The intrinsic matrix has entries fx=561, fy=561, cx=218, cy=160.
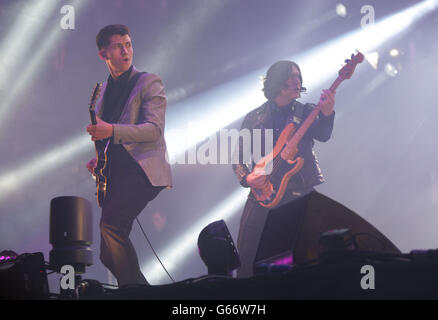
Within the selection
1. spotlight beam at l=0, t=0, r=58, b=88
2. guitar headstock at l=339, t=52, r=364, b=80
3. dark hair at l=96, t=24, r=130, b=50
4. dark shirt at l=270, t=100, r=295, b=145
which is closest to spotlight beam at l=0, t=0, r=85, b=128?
spotlight beam at l=0, t=0, r=58, b=88

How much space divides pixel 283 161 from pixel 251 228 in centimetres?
51

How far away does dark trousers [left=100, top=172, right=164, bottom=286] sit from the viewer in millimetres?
2887

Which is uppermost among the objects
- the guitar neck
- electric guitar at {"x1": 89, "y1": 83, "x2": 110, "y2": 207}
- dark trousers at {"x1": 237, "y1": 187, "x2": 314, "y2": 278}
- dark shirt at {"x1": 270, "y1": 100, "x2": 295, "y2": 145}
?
dark shirt at {"x1": 270, "y1": 100, "x2": 295, "y2": 145}

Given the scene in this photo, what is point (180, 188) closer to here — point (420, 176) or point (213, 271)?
point (420, 176)

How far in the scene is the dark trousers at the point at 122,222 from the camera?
2887 millimetres

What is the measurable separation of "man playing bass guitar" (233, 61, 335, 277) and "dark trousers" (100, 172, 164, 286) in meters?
0.86

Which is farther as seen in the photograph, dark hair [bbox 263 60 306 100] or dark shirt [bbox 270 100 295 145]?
dark hair [bbox 263 60 306 100]

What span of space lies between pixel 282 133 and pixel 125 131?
1.35 meters

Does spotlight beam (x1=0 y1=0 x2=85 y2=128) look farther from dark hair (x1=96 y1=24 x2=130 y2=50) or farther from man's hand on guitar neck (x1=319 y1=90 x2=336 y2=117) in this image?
man's hand on guitar neck (x1=319 y1=90 x2=336 y2=117)

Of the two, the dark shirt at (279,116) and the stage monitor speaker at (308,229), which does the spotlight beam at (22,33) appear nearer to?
the dark shirt at (279,116)

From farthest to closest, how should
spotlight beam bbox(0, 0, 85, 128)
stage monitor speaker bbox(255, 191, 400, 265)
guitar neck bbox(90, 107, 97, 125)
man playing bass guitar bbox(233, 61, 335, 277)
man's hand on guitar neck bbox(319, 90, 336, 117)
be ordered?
spotlight beam bbox(0, 0, 85, 128) → man's hand on guitar neck bbox(319, 90, 336, 117) → man playing bass guitar bbox(233, 61, 335, 277) → guitar neck bbox(90, 107, 97, 125) → stage monitor speaker bbox(255, 191, 400, 265)
